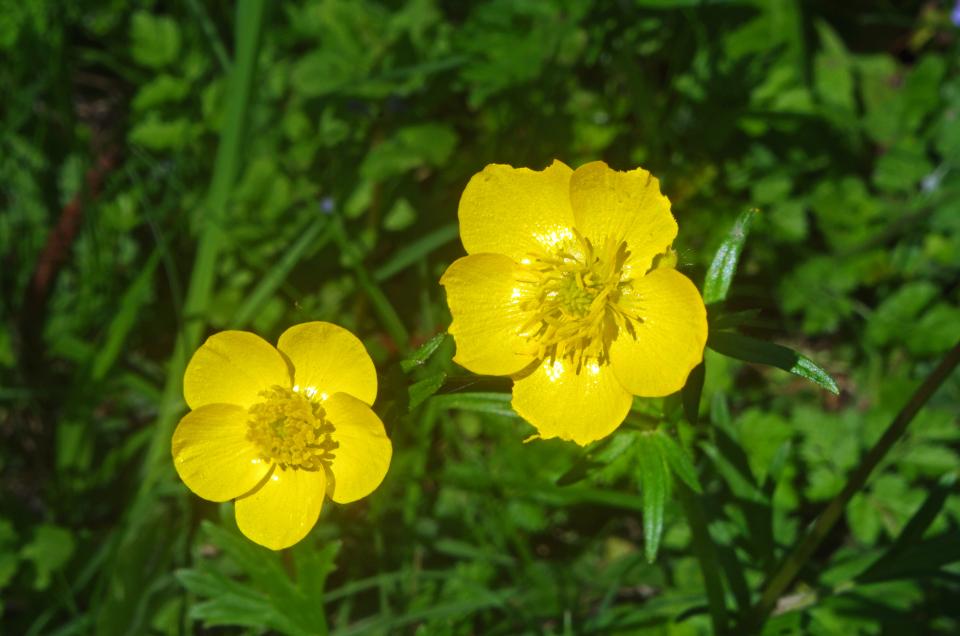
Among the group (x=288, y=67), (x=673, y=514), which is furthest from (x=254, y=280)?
(x=673, y=514)

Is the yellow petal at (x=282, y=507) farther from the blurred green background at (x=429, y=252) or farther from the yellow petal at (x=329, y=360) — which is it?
the blurred green background at (x=429, y=252)

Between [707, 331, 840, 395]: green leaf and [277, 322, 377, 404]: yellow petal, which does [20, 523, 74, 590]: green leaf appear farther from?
[707, 331, 840, 395]: green leaf

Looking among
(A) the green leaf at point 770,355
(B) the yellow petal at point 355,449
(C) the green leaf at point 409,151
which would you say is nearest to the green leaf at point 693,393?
(A) the green leaf at point 770,355

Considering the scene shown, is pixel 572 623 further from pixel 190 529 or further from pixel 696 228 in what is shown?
pixel 696 228

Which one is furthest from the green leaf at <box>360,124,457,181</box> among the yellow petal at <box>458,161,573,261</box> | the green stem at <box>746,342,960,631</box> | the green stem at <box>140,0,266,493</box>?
the green stem at <box>746,342,960,631</box>

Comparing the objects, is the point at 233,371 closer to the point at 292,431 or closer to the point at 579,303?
the point at 292,431

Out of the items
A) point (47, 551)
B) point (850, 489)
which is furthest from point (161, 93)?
point (850, 489)

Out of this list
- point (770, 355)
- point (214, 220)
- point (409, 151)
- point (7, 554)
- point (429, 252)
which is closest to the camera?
point (770, 355)
